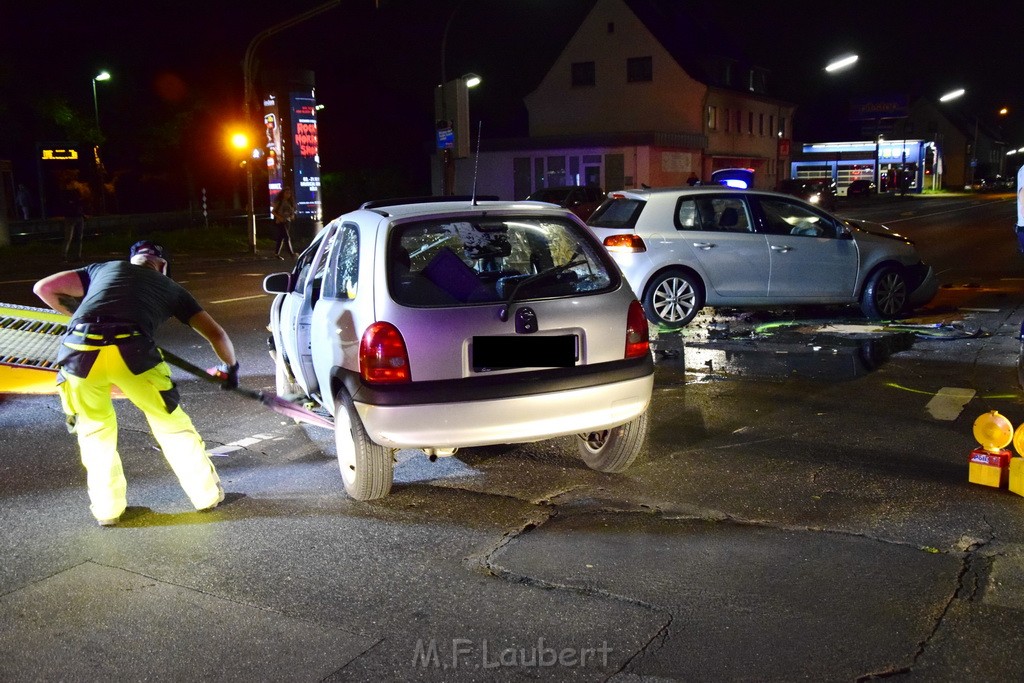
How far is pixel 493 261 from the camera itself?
6285mm

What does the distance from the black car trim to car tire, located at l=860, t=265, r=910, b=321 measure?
737cm

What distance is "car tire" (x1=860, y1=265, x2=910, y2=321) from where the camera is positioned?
39.0 feet

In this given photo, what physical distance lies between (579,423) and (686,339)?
5.92 m

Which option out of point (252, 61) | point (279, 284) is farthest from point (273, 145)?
point (279, 284)

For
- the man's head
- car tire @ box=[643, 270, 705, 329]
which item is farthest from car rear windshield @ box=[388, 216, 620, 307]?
car tire @ box=[643, 270, 705, 329]

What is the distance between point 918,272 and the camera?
12.2 m

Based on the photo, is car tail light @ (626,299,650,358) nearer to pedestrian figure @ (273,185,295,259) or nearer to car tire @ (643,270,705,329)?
car tire @ (643,270,705,329)

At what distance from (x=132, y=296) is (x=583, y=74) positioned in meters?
48.0

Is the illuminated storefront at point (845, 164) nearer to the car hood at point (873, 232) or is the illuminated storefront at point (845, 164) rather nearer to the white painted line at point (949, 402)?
the car hood at point (873, 232)

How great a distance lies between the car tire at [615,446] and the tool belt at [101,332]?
2.72m

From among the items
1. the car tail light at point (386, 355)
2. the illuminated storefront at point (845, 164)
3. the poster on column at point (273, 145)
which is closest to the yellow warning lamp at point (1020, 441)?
the car tail light at point (386, 355)

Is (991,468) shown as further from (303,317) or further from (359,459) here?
(303,317)

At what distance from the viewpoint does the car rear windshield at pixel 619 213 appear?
11609mm

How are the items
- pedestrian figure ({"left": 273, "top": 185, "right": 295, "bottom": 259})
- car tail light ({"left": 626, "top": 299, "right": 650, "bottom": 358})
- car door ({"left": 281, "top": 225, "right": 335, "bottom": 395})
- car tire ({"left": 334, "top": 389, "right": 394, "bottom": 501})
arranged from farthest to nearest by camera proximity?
pedestrian figure ({"left": 273, "top": 185, "right": 295, "bottom": 259}), car door ({"left": 281, "top": 225, "right": 335, "bottom": 395}), car tail light ({"left": 626, "top": 299, "right": 650, "bottom": 358}), car tire ({"left": 334, "top": 389, "right": 394, "bottom": 501})
